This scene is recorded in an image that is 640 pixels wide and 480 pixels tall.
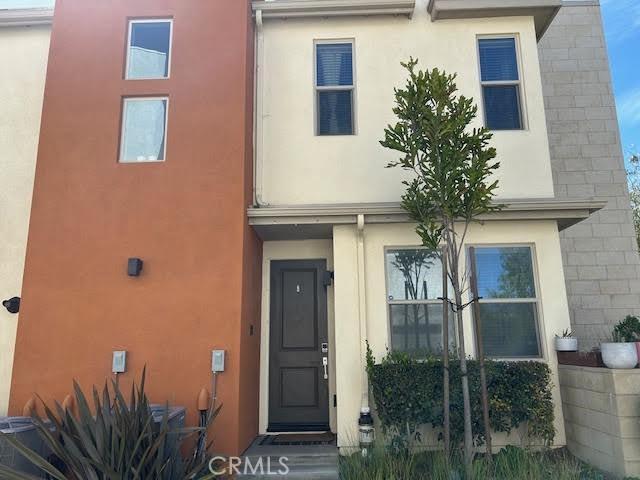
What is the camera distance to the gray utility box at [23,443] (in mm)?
3869

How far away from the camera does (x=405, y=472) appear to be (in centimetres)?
437

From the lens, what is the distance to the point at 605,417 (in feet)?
15.4

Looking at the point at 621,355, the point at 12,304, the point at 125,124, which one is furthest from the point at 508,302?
the point at 12,304

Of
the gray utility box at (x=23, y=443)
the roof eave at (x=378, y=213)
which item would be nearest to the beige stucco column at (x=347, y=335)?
the roof eave at (x=378, y=213)

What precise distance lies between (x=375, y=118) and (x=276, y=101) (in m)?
1.45

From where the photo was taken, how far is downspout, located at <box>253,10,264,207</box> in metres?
6.31

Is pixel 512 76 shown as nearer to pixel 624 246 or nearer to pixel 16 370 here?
pixel 624 246

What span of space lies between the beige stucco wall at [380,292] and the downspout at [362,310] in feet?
0.16

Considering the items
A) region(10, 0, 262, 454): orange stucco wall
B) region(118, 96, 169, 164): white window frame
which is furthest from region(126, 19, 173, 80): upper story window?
region(118, 96, 169, 164): white window frame

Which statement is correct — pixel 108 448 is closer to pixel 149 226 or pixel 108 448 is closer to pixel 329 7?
pixel 149 226

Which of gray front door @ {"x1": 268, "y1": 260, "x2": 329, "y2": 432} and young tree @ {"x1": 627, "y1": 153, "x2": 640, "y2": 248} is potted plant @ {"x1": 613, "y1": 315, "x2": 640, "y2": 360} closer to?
gray front door @ {"x1": 268, "y1": 260, "x2": 329, "y2": 432}

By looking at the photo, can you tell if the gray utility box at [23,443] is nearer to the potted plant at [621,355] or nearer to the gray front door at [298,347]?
the gray front door at [298,347]

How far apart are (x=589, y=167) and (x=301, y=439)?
6.19m

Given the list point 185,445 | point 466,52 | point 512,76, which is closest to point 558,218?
point 512,76
